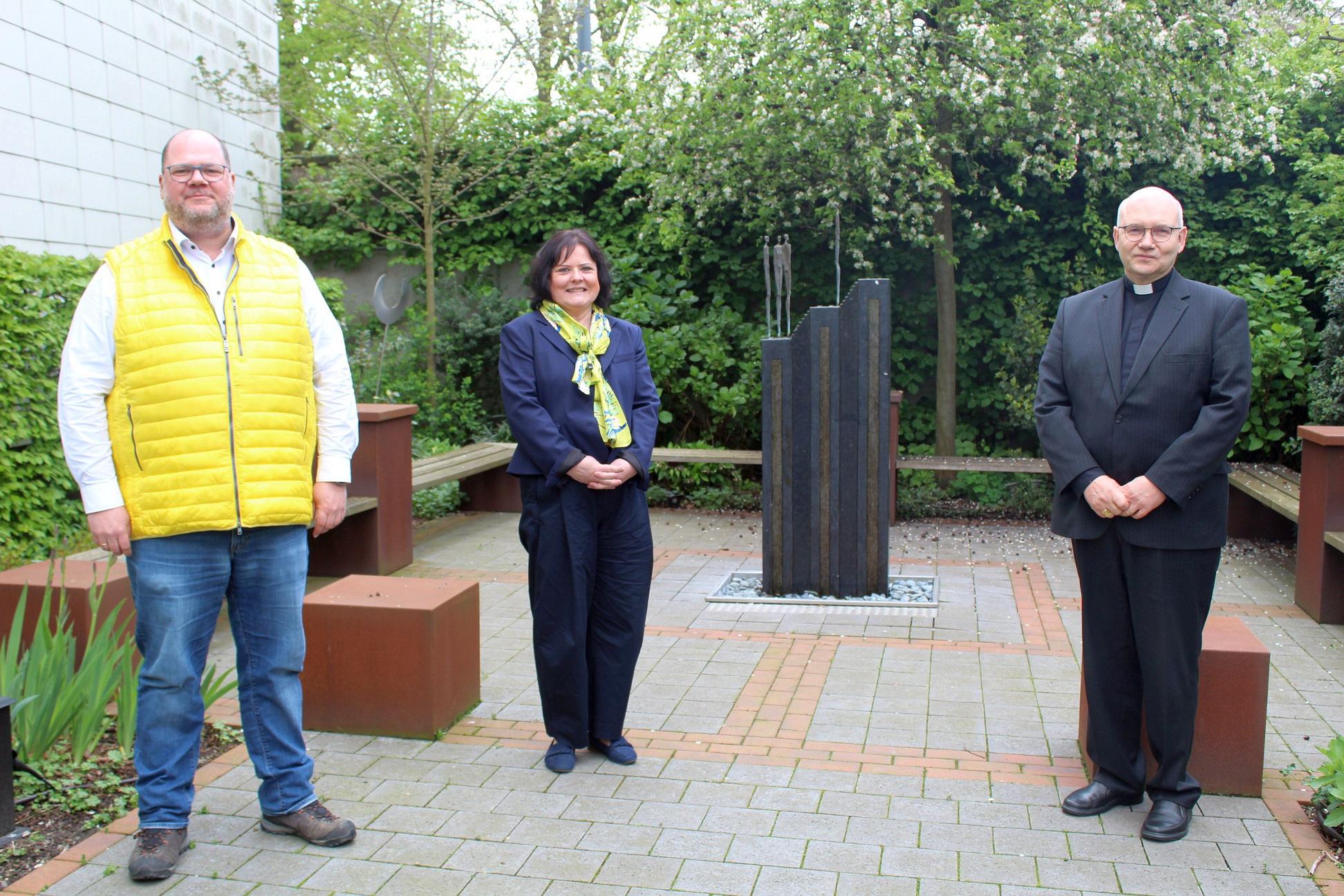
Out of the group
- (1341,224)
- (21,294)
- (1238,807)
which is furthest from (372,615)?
(1341,224)

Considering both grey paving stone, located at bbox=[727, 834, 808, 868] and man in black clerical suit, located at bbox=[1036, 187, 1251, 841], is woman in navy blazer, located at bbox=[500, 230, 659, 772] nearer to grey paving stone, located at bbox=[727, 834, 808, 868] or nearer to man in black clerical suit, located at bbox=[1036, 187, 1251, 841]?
grey paving stone, located at bbox=[727, 834, 808, 868]

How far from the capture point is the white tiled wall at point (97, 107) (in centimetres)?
877

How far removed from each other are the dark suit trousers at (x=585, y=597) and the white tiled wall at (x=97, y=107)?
6.58 meters

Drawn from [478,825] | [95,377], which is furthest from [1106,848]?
[95,377]

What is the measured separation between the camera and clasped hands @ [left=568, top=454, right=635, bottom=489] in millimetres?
3955

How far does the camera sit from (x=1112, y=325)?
3662 mm

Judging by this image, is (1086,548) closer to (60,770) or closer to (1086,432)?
(1086,432)

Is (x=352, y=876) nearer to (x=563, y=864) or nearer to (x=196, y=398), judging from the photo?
(x=563, y=864)

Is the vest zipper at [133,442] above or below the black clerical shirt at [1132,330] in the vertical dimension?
below

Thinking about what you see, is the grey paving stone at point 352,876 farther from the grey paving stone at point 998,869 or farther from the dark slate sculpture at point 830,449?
the dark slate sculpture at point 830,449

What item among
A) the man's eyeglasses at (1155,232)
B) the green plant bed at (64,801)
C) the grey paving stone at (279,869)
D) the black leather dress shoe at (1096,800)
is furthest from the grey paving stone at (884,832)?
the green plant bed at (64,801)

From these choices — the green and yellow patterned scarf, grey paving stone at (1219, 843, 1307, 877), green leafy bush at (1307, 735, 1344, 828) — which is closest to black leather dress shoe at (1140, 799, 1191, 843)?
grey paving stone at (1219, 843, 1307, 877)

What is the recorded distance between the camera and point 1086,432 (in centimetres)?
366

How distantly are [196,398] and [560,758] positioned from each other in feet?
5.72
